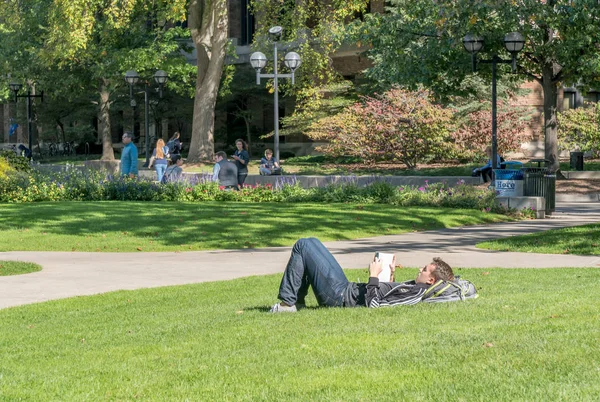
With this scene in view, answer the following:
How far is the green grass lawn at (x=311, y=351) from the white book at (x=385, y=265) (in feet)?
1.28

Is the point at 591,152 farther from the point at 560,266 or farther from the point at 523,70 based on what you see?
the point at 560,266

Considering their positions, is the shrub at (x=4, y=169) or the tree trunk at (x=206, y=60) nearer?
the shrub at (x=4, y=169)

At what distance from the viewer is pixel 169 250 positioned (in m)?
17.5

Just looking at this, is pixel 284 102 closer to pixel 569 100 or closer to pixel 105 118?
A: pixel 105 118

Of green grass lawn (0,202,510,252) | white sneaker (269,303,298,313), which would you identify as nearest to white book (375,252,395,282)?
white sneaker (269,303,298,313)

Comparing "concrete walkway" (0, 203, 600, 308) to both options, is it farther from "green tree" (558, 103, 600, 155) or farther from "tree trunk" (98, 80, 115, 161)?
"tree trunk" (98, 80, 115, 161)

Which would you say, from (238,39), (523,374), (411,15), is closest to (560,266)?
(523,374)

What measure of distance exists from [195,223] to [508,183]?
7.90 meters

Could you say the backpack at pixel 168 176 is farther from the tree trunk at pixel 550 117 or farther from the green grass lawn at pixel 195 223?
the tree trunk at pixel 550 117

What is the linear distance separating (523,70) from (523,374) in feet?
91.7

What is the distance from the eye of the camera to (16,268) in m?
14.6

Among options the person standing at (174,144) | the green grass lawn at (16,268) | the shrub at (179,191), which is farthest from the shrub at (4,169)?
the green grass lawn at (16,268)

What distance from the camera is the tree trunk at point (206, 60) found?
39188 mm

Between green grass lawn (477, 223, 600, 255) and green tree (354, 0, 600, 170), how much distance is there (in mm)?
12063
